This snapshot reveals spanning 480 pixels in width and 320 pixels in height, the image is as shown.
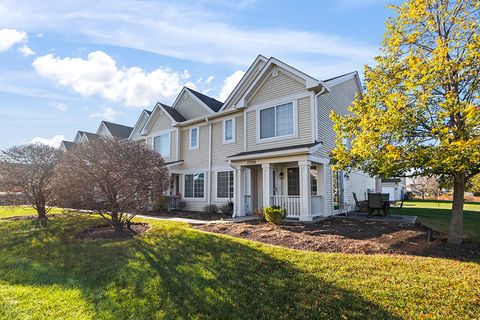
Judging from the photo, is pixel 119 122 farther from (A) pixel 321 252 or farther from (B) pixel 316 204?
(A) pixel 321 252

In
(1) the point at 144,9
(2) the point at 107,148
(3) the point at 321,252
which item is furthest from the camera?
(1) the point at 144,9

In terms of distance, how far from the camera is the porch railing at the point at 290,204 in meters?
11.5

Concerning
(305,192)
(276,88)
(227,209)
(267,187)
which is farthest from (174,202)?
(276,88)

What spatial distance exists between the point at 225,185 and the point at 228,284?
10838 mm

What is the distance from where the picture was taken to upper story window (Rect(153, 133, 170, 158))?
19.6m

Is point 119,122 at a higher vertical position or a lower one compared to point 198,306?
higher

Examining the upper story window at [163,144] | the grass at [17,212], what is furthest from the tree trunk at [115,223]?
the upper story window at [163,144]

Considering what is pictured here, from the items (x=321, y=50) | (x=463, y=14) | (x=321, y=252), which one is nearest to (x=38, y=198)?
(x=321, y=252)

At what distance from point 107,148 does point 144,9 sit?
17.0 ft

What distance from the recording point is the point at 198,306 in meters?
4.23

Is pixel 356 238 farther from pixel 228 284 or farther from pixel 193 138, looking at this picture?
pixel 193 138

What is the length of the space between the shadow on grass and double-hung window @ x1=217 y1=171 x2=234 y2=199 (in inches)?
281

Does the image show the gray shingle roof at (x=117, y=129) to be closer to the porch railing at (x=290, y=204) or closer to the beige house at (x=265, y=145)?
the beige house at (x=265, y=145)

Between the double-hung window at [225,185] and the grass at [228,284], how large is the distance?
26.0 feet
